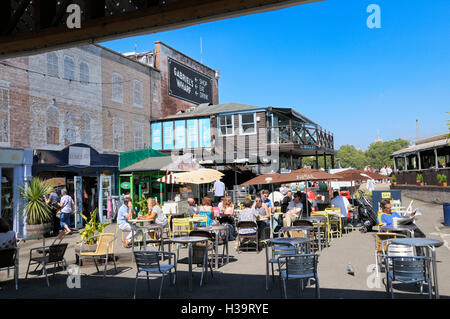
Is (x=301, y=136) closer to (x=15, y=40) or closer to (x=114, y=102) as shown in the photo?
(x=114, y=102)

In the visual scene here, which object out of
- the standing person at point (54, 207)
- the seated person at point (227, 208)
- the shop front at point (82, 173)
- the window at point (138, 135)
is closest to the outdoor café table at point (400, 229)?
the seated person at point (227, 208)

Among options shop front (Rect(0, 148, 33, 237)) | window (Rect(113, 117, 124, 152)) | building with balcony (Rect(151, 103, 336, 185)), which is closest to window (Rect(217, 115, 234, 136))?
building with balcony (Rect(151, 103, 336, 185))

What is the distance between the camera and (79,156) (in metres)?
16.7

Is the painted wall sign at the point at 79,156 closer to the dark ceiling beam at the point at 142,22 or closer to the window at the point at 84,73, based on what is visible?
the window at the point at 84,73

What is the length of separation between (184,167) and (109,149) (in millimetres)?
4915

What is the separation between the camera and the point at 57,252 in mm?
7547

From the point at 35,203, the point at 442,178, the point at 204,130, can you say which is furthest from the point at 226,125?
the point at 35,203

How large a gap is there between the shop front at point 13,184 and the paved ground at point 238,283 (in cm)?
550

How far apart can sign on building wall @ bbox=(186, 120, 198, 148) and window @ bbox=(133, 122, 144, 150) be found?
3.94 m

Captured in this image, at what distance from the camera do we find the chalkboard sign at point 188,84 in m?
28.7

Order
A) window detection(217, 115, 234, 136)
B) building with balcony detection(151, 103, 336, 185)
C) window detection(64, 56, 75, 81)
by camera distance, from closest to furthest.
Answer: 1. window detection(64, 56, 75, 81)
2. building with balcony detection(151, 103, 336, 185)
3. window detection(217, 115, 234, 136)

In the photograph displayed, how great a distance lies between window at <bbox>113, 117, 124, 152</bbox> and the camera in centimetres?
2177

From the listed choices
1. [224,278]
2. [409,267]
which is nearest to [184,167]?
[224,278]

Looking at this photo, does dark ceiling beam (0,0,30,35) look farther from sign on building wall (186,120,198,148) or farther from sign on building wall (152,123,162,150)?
sign on building wall (186,120,198,148)
